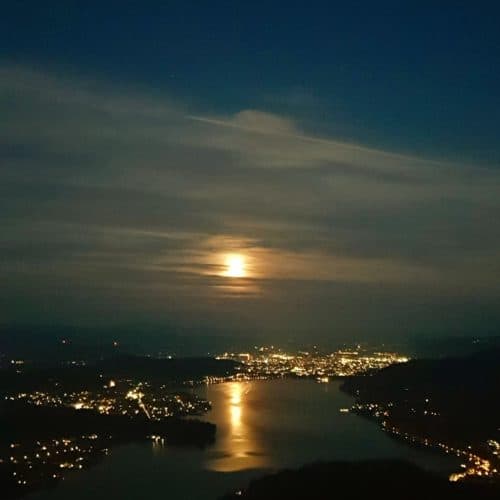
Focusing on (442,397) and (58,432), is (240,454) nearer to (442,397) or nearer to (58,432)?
(58,432)

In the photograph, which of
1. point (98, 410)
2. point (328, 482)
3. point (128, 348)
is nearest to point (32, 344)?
point (128, 348)

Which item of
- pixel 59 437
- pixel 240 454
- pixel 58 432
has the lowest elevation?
pixel 240 454

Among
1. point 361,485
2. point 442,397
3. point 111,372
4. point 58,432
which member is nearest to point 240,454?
point 58,432

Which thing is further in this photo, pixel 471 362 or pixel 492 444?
pixel 471 362

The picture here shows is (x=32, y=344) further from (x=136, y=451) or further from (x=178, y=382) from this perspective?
(x=136, y=451)

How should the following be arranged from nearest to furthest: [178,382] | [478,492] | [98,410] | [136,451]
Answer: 1. [478,492]
2. [136,451]
3. [98,410]
4. [178,382]

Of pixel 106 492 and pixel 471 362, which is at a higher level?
pixel 471 362

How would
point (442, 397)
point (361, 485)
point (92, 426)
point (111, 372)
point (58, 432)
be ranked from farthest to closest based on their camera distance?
point (111, 372) → point (442, 397) → point (92, 426) → point (58, 432) → point (361, 485)

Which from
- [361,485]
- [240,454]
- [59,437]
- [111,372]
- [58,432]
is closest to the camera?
[361,485]

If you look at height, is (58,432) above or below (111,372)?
below
